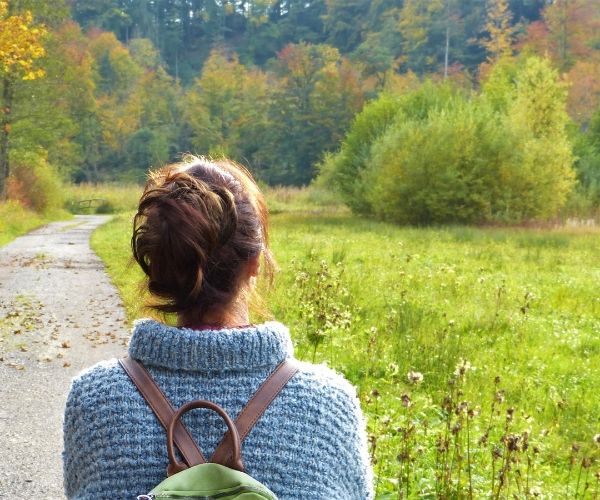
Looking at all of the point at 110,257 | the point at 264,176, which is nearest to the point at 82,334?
the point at 110,257

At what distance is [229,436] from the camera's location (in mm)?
1646

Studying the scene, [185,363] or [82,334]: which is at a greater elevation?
[185,363]

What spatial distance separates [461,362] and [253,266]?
6.57 ft

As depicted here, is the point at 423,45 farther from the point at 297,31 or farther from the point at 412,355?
the point at 412,355

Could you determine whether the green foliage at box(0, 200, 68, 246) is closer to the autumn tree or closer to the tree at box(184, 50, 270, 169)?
the tree at box(184, 50, 270, 169)

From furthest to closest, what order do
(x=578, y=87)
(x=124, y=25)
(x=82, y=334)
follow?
Result: 1. (x=124, y=25)
2. (x=578, y=87)
3. (x=82, y=334)

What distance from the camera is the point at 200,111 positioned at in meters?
81.5

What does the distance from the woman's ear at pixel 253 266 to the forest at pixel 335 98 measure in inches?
49.5

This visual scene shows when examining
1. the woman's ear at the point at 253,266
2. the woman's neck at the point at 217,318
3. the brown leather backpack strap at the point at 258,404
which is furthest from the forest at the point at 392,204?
the brown leather backpack strap at the point at 258,404

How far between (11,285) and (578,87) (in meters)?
63.7

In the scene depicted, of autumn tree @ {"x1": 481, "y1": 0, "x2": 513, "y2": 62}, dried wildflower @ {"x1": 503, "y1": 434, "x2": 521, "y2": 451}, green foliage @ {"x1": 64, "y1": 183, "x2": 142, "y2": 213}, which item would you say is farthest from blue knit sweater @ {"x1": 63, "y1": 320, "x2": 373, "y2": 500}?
autumn tree @ {"x1": 481, "y1": 0, "x2": 513, "y2": 62}

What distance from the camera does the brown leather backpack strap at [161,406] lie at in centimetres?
165

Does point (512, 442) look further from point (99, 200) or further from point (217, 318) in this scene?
point (99, 200)

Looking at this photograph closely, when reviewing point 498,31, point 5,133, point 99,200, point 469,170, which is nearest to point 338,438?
point 469,170
